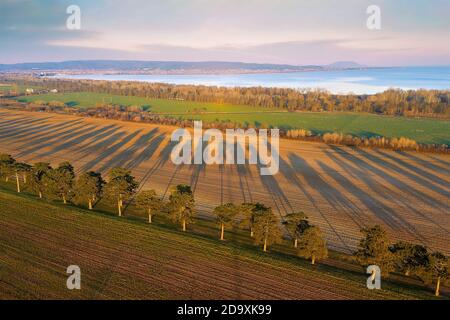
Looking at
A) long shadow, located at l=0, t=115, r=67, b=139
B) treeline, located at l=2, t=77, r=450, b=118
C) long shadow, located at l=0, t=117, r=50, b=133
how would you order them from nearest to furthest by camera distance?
long shadow, located at l=0, t=115, r=67, b=139, long shadow, located at l=0, t=117, r=50, b=133, treeline, located at l=2, t=77, r=450, b=118

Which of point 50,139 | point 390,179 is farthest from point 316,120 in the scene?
point 50,139

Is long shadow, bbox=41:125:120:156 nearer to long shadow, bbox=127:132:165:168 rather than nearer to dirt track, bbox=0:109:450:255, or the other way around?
dirt track, bbox=0:109:450:255

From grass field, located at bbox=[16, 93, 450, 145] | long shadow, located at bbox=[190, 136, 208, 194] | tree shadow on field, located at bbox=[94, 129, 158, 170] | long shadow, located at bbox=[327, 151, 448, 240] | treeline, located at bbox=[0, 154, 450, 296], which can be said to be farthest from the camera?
grass field, located at bbox=[16, 93, 450, 145]

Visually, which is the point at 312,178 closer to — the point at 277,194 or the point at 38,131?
the point at 277,194

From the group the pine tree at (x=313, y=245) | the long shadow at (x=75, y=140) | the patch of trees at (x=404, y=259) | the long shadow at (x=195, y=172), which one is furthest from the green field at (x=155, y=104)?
the patch of trees at (x=404, y=259)

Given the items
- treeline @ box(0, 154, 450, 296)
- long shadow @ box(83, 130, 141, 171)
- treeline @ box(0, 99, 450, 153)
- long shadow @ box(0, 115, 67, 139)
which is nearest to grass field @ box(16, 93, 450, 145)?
treeline @ box(0, 99, 450, 153)
